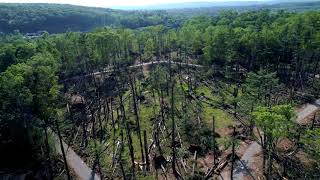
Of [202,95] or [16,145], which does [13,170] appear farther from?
[202,95]

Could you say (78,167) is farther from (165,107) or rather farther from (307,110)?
A: (307,110)

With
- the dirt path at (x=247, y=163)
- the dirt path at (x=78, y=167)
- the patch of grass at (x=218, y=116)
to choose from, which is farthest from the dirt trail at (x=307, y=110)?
the dirt path at (x=78, y=167)

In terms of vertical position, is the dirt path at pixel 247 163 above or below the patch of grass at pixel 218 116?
below

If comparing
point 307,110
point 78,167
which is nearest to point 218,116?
point 307,110

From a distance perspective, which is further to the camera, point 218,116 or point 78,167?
point 218,116

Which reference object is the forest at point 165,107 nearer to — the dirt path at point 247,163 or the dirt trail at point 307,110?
the dirt path at point 247,163

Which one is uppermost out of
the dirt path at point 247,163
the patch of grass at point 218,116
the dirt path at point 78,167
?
the patch of grass at point 218,116

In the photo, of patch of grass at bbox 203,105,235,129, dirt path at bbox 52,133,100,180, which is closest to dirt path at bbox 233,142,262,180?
patch of grass at bbox 203,105,235,129

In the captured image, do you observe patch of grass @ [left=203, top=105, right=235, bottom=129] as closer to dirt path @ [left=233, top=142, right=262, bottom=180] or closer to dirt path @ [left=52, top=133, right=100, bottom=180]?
dirt path @ [left=233, top=142, right=262, bottom=180]

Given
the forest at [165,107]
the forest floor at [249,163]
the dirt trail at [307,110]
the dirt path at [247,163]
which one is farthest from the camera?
the dirt trail at [307,110]
